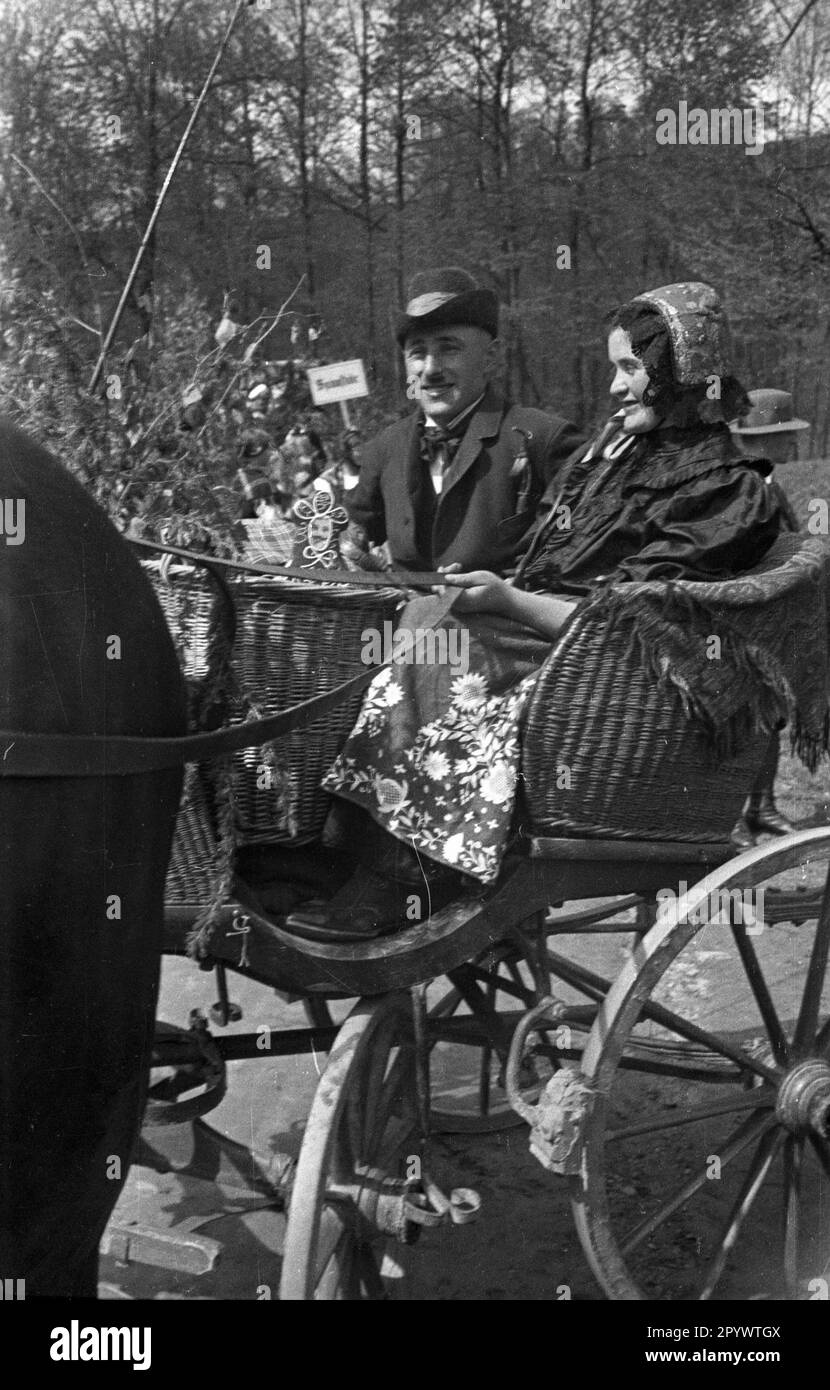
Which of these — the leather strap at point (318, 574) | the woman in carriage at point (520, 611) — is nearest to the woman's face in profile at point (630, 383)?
the woman in carriage at point (520, 611)

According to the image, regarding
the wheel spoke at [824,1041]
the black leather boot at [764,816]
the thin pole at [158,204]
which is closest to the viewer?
the thin pole at [158,204]

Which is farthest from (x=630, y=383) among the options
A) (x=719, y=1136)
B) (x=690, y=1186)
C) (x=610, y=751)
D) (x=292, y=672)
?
(x=719, y=1136)

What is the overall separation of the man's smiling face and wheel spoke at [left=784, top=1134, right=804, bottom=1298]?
66.1 inches

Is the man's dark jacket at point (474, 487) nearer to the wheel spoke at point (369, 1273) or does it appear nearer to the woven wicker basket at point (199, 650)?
the woven wicker basket at point (199, 650)

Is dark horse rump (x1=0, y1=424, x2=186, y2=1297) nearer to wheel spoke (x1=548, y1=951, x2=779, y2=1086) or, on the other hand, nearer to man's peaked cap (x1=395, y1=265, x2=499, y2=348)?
wheel spoke (x1=548, y1=951, x2=779, y2=1086)

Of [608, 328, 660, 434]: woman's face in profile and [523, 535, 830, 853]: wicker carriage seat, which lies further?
[608, 328, 660, 434]: woman's face in profile

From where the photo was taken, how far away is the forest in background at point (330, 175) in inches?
85.5

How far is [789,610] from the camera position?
237 centimetres

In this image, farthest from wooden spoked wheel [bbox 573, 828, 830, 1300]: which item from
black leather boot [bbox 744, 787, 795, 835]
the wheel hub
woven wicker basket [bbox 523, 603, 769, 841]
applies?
black leather boot [bbox 744, 787, 795, 835]

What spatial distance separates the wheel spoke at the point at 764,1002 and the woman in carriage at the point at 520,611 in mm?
649

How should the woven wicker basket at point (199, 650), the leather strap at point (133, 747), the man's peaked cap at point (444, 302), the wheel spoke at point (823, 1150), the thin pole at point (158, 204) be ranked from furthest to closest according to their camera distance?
the man's peaked cap at point (444, 302) → the wheel spoke at point (823, 1150) → the woven wicker basket at point (199, 650) → the thin pole at point (158, 204) → the leather strap at point (133, 747)

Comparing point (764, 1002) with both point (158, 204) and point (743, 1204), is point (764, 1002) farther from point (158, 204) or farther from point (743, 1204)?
point (158, 204)

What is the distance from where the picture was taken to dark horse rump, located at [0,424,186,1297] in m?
1.65
